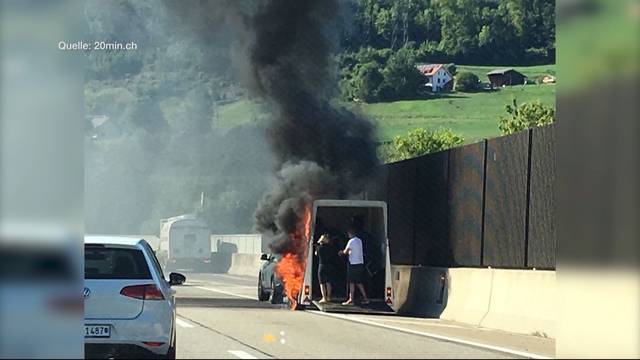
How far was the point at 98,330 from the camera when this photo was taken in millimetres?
11062

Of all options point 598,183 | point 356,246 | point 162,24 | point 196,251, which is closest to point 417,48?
point 196,251

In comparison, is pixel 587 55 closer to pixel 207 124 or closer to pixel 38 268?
pixel 38 268

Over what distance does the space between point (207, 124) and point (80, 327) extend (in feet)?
207

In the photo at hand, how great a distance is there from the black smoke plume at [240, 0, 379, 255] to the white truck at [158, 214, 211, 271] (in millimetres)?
26865

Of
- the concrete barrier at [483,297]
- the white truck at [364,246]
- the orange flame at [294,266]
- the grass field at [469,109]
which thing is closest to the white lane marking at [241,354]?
the concrete barrier at [483,297]

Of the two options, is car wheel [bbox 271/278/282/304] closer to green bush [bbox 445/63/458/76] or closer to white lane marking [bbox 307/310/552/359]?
white lane marking [bbox 307/310/552/359]

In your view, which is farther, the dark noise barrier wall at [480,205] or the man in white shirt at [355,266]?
the man in white shirt at [355,266]

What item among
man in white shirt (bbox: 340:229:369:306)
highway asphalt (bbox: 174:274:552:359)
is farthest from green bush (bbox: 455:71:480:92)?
highway asphalt (bbox: 174:274:552:359)

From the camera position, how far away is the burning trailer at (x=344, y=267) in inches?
885

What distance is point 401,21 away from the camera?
270ft

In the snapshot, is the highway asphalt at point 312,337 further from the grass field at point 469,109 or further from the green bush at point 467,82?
the green bush at point 467,82

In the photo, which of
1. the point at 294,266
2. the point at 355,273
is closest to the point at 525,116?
the point at 294,266

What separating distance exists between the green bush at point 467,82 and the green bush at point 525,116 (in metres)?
4.16

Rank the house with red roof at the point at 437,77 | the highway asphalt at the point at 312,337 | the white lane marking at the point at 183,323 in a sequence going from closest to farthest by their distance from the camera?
the highway asphalt at the point at 312,337, the white lane marking at the point at 183,323, the house with red roof at the point at 437,77
